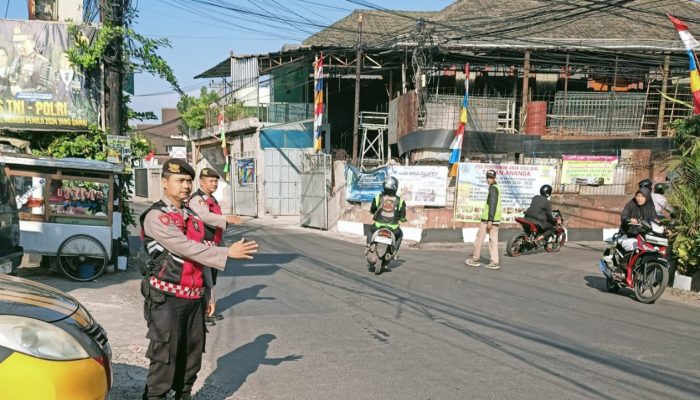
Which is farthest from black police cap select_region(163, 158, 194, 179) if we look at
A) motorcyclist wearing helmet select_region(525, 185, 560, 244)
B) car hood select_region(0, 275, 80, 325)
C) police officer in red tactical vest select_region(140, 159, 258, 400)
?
motorcyclist wearing helmet select_region(525, 185, 560, 244)

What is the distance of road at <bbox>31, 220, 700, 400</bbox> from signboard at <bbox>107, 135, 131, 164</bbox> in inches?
83.7

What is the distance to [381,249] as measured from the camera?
31.7ft

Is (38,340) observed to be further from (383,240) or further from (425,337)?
(383,240)

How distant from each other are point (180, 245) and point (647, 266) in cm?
722

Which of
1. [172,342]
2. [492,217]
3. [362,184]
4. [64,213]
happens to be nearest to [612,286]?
[492,217]

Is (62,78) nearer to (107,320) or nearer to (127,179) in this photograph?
(127,179)

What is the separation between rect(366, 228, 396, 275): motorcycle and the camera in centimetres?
966

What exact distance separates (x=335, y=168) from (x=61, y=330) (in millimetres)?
16676

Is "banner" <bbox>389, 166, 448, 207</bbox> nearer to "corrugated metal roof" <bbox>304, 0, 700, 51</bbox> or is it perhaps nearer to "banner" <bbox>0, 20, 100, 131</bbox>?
"corrugated metal roof" <bbox>304, 0, 700, 51</bbox>

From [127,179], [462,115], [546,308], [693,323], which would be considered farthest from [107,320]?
[462,115]

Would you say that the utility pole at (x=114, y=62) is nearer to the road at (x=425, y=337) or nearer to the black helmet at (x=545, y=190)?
the road at (x=425, y=337)

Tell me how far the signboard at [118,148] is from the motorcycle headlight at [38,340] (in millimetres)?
7272

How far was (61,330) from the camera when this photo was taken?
2875mm

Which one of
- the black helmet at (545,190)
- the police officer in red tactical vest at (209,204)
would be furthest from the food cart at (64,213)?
the black helmet at (545,190)
